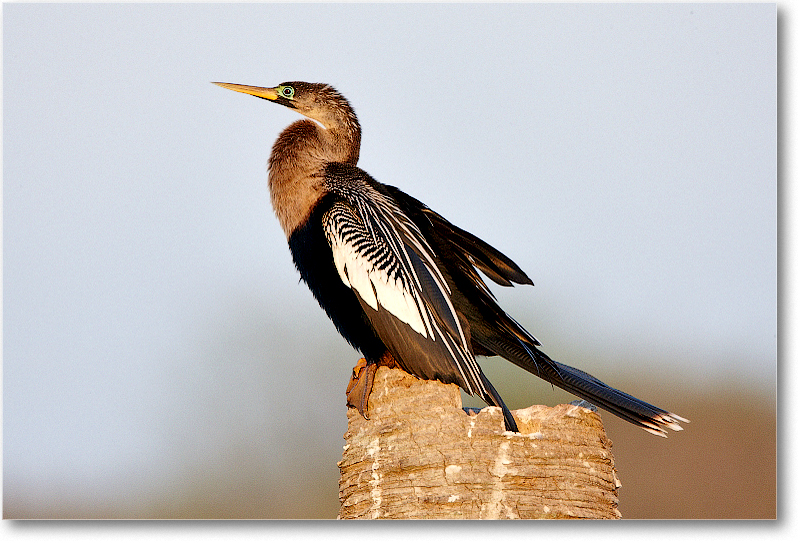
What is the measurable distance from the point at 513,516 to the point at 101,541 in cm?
192

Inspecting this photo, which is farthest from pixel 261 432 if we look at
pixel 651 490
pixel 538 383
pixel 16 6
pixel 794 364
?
pixel 794 364

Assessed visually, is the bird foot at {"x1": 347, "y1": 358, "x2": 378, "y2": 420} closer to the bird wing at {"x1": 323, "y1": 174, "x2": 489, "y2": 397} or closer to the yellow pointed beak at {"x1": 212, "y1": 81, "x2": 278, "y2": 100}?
the bird wing at {"x1": 323, "y1": 174, "x2": 489, "y2": 397}

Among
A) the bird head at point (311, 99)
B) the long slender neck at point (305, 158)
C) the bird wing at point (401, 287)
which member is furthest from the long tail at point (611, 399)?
the bird head at point (311, 99)

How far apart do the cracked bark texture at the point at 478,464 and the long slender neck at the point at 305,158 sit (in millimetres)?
1220

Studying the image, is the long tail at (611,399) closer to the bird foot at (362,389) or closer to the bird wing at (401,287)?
the bird wing at (401,287)

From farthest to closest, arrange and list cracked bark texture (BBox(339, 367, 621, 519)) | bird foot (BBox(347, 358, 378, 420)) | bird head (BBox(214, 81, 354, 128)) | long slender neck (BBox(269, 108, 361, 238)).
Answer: bird head (BBox(214, 81, 354, 128))
long slender neck (BBox(269, 108, 361, 238))
bird foot (BBox(347, 358, 378, 420))
cracked bark texture (BBox(339, 367, 621, 519))

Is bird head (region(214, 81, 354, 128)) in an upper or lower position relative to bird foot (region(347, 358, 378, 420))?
upper

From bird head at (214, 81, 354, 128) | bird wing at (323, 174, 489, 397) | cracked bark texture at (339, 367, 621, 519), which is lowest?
cracked bark texture at (339, 367, 621, 519)

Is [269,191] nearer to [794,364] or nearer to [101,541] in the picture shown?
[101,541]

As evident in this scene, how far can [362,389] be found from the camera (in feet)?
12.8

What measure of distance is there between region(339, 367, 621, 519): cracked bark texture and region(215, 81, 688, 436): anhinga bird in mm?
244

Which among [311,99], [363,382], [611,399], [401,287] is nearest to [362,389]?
[363,382]

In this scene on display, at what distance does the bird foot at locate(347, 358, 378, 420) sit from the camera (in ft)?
12.6

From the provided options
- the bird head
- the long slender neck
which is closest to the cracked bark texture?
the long slender neck
